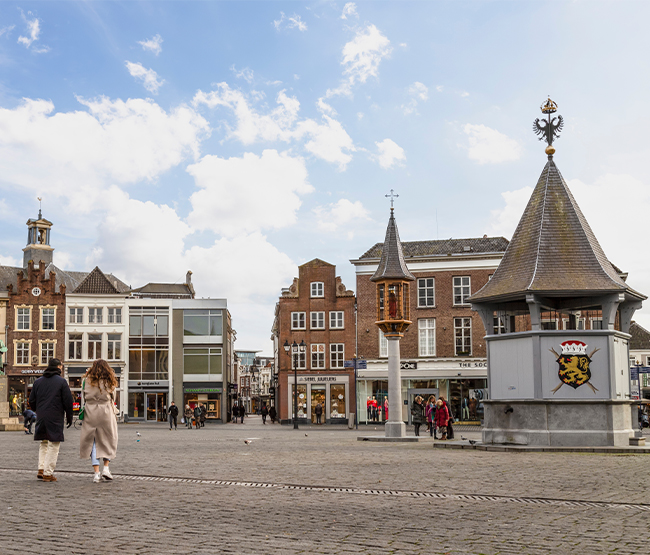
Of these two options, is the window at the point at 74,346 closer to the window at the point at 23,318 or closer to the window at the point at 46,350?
the window at the point at 46,350

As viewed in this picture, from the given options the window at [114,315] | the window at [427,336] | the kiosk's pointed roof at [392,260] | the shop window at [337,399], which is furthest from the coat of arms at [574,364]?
the window at [114,315]

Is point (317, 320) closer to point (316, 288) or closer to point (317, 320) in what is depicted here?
point (317, 320)

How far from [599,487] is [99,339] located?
54.8 m

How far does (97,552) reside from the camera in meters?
6.69

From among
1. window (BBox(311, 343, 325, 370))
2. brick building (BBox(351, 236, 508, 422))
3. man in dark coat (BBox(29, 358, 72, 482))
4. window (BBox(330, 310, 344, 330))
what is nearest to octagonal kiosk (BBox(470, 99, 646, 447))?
man in dark coat (BBox(29, 358, 72, 482))

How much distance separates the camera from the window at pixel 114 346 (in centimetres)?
6153

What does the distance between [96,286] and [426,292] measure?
2717cm

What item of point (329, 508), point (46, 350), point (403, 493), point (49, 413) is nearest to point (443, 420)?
point (403, 493)

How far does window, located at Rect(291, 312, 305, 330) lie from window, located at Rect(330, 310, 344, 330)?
213cm

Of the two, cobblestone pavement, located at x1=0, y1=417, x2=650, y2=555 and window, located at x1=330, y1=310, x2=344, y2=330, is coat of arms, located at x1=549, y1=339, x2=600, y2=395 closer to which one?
Answer: cobblestone pavement, located at x1=0, y1=417, x2=650, y2=555

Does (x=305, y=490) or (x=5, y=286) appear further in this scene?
(x=5, y=286)

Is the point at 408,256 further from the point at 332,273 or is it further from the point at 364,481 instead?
the point at 364,481

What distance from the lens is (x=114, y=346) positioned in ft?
202

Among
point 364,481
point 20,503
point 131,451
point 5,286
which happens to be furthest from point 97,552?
point 5,286
